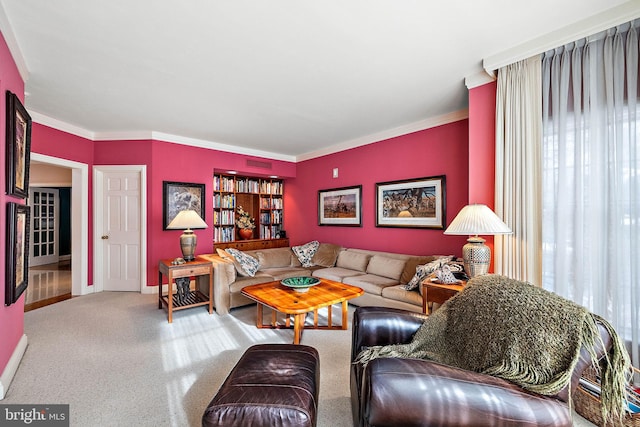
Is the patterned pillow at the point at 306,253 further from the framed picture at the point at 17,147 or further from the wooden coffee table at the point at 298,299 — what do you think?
the framed picture at the point at 17,147

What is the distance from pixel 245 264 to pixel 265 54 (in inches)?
103

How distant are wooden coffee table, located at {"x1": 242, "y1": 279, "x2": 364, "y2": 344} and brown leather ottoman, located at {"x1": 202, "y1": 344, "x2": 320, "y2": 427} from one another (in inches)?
31.7

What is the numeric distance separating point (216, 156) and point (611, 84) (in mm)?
4937

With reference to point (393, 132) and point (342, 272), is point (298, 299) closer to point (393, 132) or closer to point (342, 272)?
point (342, 272)

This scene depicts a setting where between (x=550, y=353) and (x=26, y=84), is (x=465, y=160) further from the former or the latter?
(x=26, y=84)

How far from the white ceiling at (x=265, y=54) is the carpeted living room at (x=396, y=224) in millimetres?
20

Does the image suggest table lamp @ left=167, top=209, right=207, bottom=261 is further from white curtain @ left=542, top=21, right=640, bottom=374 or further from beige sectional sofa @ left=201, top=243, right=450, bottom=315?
white curtain @ left=542, top=21, right=640, bottom=374

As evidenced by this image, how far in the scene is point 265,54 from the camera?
233 centimetres

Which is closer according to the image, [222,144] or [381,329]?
[381,329]

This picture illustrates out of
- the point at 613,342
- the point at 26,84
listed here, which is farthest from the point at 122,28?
the point at 613,342

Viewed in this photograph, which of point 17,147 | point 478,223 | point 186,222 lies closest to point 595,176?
point 478,223

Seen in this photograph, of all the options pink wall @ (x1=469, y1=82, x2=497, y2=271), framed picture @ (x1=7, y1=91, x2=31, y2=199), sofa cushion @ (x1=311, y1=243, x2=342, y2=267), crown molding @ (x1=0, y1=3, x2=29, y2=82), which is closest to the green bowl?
sofa cushion @ (x1=311, y1=243, x2=342, y2=267)

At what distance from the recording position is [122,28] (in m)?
2.00

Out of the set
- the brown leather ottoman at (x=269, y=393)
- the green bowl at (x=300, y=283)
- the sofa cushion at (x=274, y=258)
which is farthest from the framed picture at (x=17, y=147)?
the sofa cushion at (x=274, y=258)
